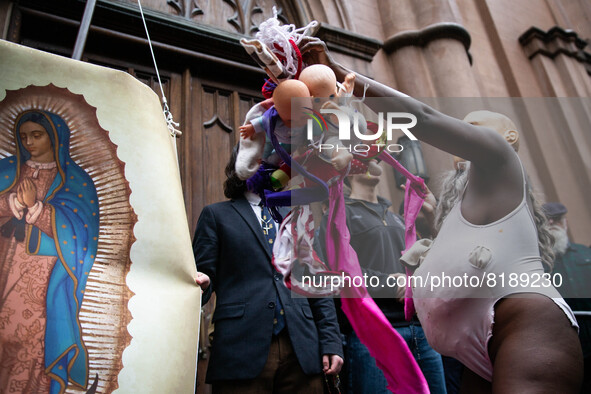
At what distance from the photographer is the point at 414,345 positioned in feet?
5.83

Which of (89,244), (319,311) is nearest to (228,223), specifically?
(319,311)

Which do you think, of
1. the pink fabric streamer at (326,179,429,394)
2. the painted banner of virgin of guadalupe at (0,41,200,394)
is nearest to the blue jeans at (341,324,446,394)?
the pink fabric streamer at (326,179,429,394)

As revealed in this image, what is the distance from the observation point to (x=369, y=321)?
4.00ft

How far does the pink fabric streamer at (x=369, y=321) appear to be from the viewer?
119 centimetres

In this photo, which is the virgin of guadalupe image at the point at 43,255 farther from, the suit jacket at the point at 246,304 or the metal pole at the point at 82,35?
the suit jacket at the point at 246,304

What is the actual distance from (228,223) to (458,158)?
840 mm

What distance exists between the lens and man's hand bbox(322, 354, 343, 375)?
1.57 meters

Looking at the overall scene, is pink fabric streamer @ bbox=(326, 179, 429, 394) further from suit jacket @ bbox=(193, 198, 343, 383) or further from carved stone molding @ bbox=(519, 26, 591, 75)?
carved stone molding @ bbox=(519, 26, 591, 75)

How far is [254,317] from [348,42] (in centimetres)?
240

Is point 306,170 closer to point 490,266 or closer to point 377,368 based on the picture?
point 490,266

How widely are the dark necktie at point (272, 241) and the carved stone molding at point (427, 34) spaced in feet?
8.28

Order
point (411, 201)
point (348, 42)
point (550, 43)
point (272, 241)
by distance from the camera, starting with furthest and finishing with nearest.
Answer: point (550, 43), point (348, 42), point (272, 241), point (411, 201)

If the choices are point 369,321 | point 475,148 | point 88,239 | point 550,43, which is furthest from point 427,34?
point 88,239

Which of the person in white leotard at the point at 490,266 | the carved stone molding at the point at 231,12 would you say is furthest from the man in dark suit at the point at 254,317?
the carved stone molding at the point at 231,12
